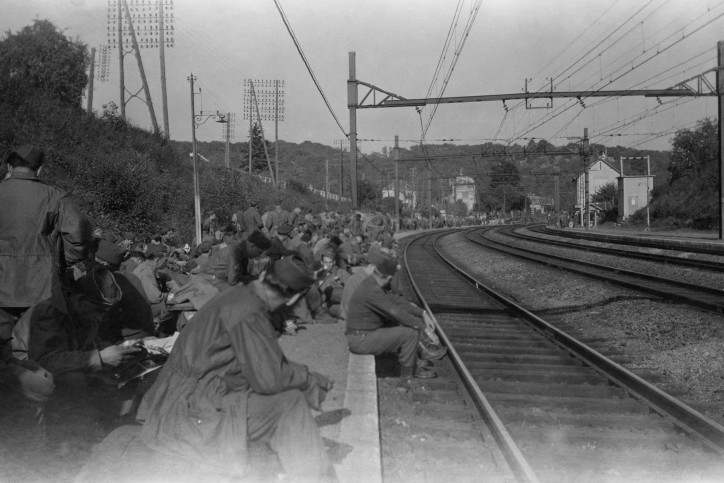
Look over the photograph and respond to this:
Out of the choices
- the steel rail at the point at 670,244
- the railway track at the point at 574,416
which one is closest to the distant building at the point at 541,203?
the steel rail at the point at 670,244

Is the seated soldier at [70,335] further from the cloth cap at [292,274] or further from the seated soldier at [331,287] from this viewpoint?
the seated soldier at [331,287]

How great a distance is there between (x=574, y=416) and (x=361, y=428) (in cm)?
231

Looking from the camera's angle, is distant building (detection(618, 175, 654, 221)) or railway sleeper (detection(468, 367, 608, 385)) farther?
distant building (detection(618, 175, 654, 221))

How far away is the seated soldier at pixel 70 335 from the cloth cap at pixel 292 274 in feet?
5.41

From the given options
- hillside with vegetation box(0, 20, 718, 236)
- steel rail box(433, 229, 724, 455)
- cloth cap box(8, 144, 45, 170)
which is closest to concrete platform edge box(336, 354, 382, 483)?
steel rail box(433, 229, 724, 455)

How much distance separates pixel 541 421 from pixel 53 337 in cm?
411

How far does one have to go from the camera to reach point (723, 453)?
516 centimetres

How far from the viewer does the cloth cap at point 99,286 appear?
514 centimetres

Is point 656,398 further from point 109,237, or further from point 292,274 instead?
point 109,237

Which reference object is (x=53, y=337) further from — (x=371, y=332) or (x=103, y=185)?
(x=103, y=185)

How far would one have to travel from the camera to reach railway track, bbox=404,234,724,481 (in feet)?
16.7

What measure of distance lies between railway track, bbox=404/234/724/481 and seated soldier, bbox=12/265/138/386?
2935mm

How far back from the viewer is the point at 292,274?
3.46 m

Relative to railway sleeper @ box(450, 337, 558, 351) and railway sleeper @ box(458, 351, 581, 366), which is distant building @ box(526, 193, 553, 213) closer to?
railway sleeper @ box(450, 337, 558, 351)
